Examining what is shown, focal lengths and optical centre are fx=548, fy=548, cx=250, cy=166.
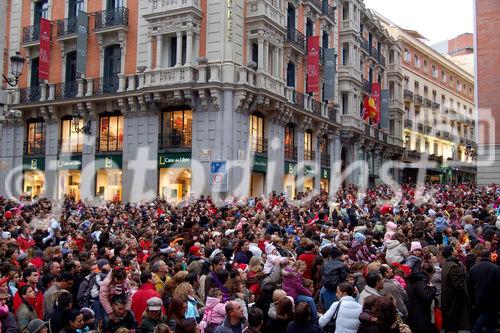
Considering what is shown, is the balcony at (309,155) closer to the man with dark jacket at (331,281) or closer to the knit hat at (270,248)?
the knit hat at (270,248)

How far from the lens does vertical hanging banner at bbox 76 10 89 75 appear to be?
3167cm

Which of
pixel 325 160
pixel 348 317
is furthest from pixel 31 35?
pixel 348 317

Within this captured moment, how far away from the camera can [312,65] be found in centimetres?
3406

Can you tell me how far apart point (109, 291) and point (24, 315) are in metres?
1.10

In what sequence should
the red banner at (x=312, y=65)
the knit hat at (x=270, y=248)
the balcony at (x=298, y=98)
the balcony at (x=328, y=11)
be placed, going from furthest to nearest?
the balcony at (x=328, y=11), the balcony at (x=298, y=98), the red banner at (x=312, y=65), the knit hat at (x=270, y=248)

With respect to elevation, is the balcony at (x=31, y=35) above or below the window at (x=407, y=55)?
below

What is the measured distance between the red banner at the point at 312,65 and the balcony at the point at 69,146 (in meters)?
14.4

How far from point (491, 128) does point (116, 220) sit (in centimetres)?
3156

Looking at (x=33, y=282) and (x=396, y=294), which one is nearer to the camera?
(x=396, y=294)

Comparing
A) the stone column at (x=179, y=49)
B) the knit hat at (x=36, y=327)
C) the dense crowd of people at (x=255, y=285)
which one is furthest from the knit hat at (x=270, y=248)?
the stone column at (x=179, y=49)

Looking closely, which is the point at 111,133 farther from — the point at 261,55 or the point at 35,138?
the point at 261,55

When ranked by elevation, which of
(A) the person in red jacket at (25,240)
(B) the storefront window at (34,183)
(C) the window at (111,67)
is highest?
(C) the window at (111,67)

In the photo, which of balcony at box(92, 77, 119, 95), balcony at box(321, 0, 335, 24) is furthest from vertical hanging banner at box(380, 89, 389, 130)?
balcony at box(92, 77, 119, 95)

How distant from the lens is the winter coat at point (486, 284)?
8844 millimetres
